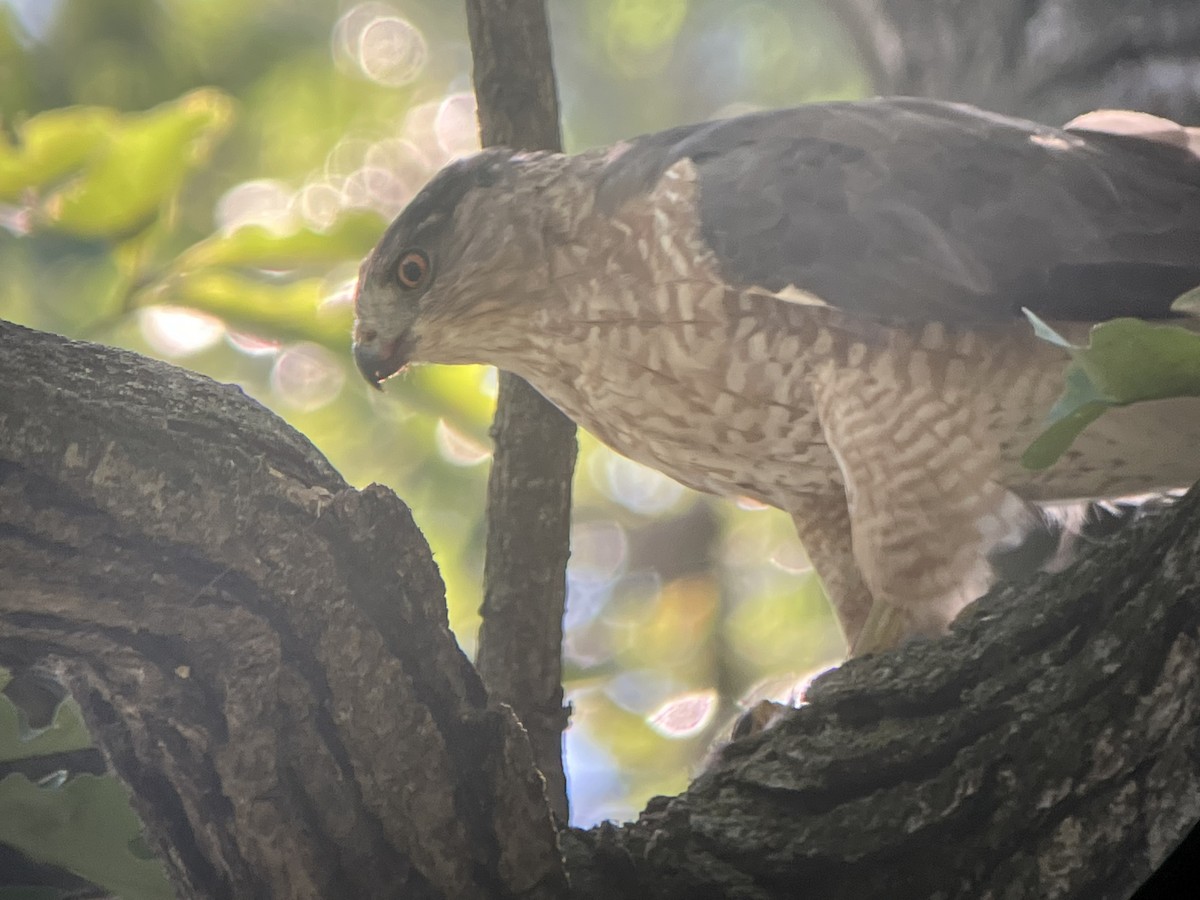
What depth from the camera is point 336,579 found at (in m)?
1.30

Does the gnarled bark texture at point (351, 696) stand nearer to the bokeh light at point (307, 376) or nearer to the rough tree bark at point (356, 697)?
the rough tree bark at point (356, 697)

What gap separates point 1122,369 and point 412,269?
4.58 feet

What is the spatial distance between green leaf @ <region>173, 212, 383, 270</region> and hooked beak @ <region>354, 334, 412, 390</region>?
0.18 m

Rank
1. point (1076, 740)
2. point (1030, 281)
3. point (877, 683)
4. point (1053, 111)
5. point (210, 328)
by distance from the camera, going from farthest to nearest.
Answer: point (1053, 111) → point (1030, 281) → point (210, 328) → point (877, 683) → point (1076, 740)

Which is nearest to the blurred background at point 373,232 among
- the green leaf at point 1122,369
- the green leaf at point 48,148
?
the green leaf at point 48,148

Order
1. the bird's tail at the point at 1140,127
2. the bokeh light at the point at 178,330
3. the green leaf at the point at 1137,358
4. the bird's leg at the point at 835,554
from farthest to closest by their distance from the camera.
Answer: the bird's leg at the point at 835,554
the bird's tail at the point at 1140,127
the bokeh light at the point at 178,330
the green leaf at the point at 1137,358

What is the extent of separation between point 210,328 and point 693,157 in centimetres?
85

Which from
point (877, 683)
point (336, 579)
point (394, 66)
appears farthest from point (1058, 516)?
point (394, 66)

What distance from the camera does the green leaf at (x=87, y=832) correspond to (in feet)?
4.09

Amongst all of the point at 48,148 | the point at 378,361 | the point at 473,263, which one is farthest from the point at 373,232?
the point at 48,148

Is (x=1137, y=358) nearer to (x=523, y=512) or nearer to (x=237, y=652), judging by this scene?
(x=237, y=652)

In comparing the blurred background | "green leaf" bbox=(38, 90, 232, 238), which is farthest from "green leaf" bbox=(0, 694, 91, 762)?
"green leaf" bbox=(38, 90, 232, 238)

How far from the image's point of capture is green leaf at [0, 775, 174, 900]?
125 cm

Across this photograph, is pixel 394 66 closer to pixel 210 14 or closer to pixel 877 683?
pixel 210 14
